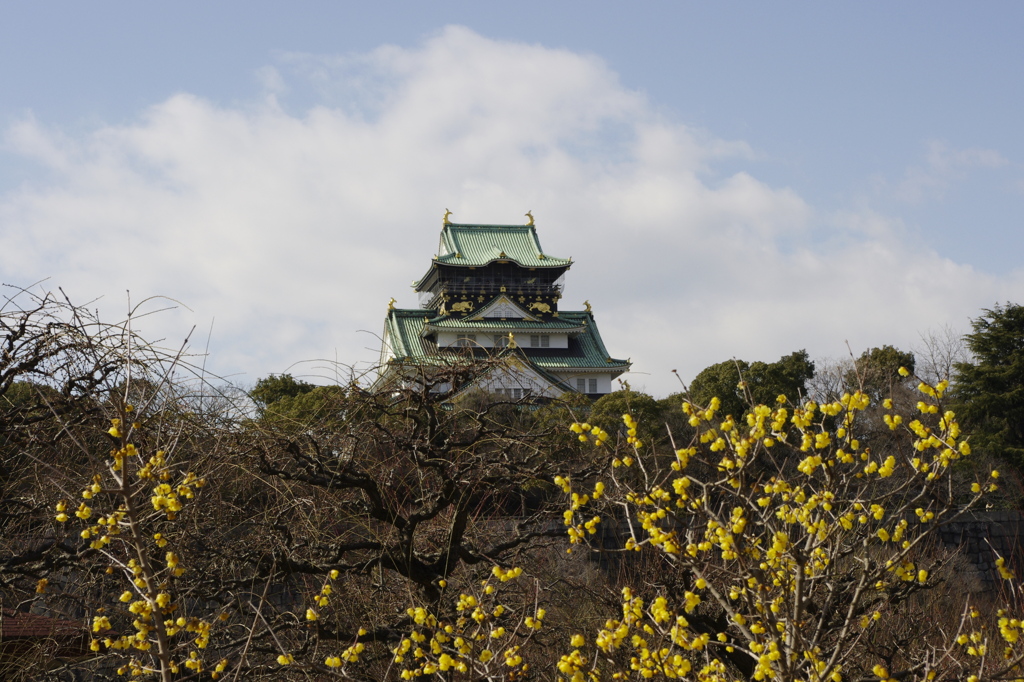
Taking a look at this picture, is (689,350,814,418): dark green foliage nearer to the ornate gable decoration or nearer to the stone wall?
the stone wall

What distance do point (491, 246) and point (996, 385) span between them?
21844mm

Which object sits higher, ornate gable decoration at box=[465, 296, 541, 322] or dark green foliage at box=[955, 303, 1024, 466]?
ornate gable decoration at box=[465, 296, 541, 322]

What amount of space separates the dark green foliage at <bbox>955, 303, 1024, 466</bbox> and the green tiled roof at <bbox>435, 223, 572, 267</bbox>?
1819cm

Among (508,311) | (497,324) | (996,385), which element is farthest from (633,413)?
(508,311)

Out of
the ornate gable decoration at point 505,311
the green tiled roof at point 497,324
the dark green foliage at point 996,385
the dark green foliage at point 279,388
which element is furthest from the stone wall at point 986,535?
the ornate gable decoration at point 505,311

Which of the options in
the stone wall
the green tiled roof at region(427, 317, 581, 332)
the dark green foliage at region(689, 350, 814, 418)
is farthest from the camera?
the green tiled roof at region(427, 317, 581, 332)

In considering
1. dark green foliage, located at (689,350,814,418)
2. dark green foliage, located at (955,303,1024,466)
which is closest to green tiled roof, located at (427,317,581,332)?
dark green foliage, located at (689,350,814,418)

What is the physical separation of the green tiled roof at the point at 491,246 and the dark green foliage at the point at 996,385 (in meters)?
18.2

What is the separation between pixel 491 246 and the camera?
39.1 metres

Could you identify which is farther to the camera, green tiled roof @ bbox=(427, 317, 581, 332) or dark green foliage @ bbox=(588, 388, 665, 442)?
green tiled roof @ bbox=(427, 317, 581, 332)

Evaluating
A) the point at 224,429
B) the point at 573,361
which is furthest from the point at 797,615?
the point at 573,361

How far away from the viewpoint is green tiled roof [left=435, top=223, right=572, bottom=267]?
3772 centimetres

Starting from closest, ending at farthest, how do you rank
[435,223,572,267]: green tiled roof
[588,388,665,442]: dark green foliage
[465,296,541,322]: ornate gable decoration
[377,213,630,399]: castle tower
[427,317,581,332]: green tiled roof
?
[588,388,665,442]: dark green foliage → [427,317,581,332]: green tiled roof → [377,213,630,399]: castle tower → [465,296,541,322]: ornate gable decoration → [435,223,572,267]: green tiled roof

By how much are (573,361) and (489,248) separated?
6.29 meters
